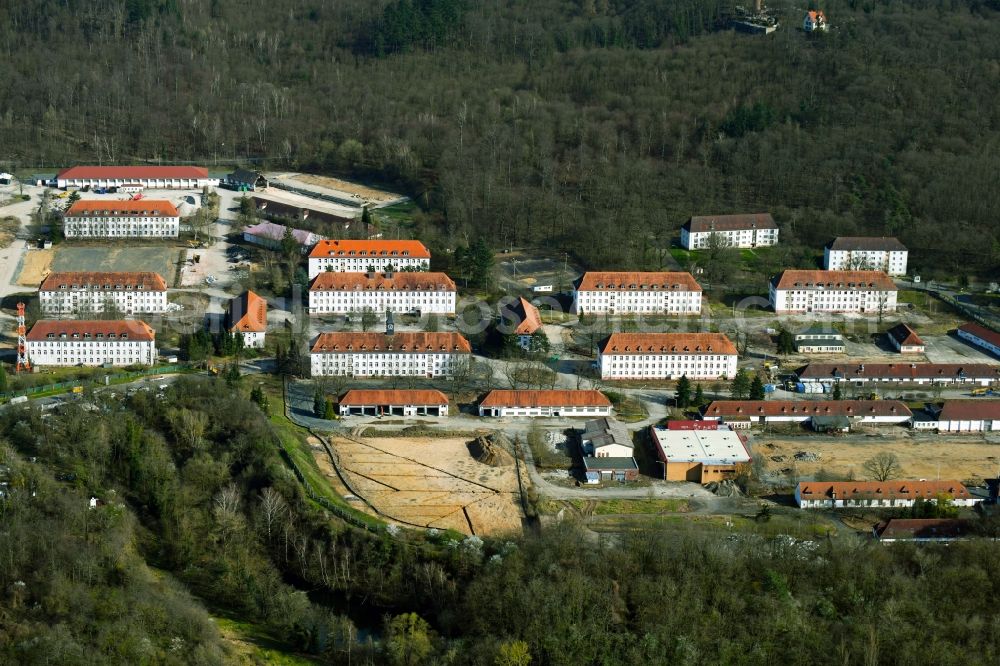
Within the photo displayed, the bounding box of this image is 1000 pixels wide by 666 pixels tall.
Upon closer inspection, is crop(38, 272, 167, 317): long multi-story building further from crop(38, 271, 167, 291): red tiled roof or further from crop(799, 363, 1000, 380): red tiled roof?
crop(799, 363, 1000, 380): red tiled roof

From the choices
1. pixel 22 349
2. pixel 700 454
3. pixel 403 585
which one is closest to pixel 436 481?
pixel 403 585

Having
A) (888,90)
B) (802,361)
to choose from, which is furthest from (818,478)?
(888,90)

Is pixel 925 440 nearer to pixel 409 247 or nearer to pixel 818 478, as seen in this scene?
pixel 818 478

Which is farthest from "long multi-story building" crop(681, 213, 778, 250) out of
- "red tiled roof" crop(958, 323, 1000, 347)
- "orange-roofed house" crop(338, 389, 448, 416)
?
"orange-roofed house" crop(338, 389, 448, 416)

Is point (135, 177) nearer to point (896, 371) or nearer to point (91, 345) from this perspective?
point (91, 345)

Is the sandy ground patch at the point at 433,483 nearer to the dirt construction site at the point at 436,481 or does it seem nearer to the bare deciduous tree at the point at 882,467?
the dirt construction site at the point at 436,481

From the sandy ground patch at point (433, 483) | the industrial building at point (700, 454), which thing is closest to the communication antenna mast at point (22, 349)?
the sandy ground patch at point (433, 483)
